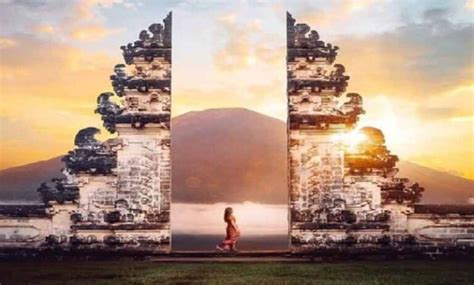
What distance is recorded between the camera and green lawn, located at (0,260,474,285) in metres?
9.27

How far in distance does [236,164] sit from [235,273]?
5.21 ft

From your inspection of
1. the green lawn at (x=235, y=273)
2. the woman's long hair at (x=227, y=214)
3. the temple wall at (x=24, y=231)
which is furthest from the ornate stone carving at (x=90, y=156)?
the woman's long hair at (x=227, y=214)

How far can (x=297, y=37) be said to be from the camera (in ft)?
33.5

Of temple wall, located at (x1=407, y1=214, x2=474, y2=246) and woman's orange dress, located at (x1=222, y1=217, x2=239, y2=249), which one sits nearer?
woman's orange dress, located at (x1=222, y1=217, x2=239, y2=249)

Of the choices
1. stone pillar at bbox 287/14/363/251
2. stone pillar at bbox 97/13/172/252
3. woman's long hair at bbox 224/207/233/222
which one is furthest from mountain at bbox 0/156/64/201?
stone pillar at bbox 287/14/363/251

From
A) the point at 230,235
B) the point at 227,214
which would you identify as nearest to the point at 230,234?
the point at 230,235

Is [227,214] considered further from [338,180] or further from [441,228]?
[441,228]

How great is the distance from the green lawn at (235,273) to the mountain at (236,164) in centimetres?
97

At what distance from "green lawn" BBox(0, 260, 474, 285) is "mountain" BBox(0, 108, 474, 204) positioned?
97 cm

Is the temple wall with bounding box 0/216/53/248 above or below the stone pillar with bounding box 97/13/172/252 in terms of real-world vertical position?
below

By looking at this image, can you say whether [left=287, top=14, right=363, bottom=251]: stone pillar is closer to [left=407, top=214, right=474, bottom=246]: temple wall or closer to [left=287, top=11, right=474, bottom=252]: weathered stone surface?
[left=287, top=11, right=474, bottom=252]: weathered stone surface

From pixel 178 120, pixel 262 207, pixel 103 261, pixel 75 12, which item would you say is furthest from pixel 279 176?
pixel 75 12

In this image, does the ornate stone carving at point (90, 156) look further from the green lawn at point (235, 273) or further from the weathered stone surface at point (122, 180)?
the green lawn at point (235, 273)

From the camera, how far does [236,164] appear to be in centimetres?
1062
